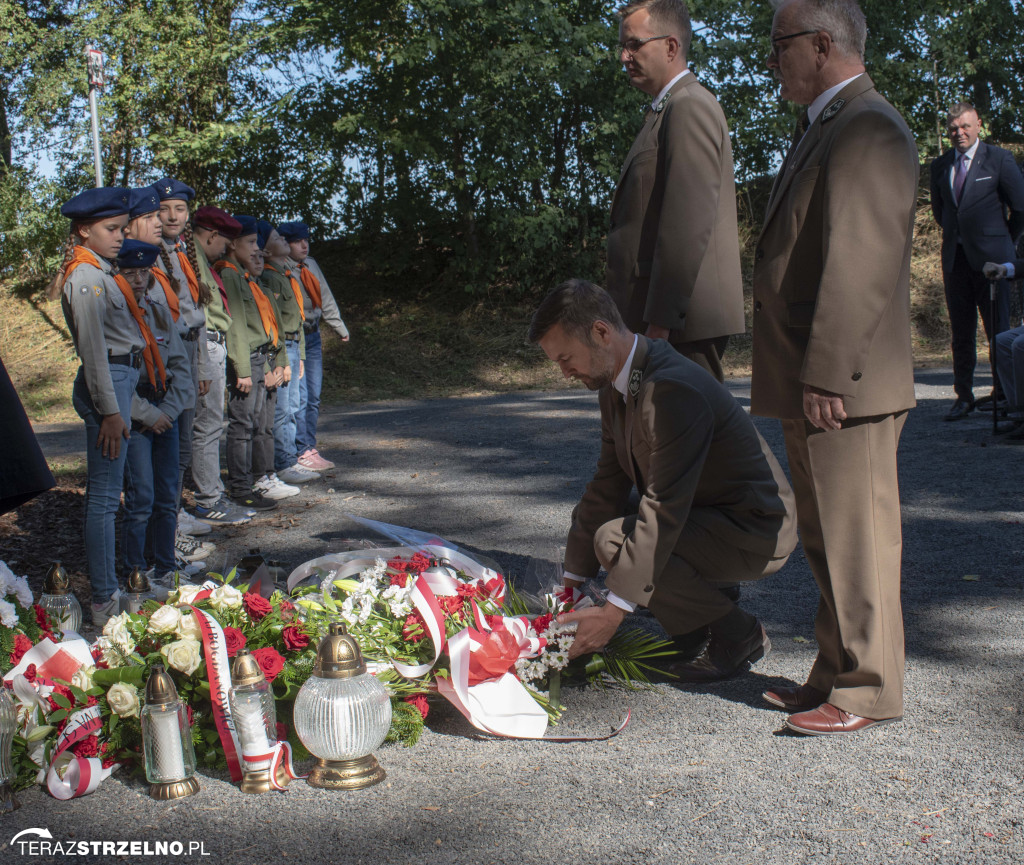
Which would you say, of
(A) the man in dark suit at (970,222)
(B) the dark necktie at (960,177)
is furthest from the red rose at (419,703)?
(B) the dark necktie at (960,177)

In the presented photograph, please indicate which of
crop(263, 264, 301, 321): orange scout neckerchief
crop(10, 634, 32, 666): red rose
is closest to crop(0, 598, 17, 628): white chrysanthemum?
crop(10, 634, 32, 666): red rose

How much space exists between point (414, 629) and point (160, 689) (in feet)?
2.87

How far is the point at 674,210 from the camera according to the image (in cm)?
397

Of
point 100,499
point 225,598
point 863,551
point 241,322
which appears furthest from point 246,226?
point 863,551

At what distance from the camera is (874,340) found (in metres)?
2.99

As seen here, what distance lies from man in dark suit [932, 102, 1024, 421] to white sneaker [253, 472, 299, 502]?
5.74 metres

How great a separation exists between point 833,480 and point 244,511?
4.49 meters

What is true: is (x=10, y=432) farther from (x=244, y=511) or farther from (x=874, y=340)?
(x=244, y=511)

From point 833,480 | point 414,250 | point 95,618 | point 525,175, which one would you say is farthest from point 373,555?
point 414,250

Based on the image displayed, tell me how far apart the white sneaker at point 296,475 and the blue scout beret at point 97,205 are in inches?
135

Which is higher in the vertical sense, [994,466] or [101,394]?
[101,394]

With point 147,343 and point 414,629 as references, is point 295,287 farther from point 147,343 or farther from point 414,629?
point 414,629

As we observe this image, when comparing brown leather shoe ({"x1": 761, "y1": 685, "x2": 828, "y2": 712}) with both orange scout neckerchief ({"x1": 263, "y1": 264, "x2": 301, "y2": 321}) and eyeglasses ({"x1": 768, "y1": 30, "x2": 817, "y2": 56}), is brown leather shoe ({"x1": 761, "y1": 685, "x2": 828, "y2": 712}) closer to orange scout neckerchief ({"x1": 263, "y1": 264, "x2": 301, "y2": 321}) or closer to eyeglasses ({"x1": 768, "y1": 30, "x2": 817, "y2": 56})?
eyeglasses ({"x1": 768, "y1": 30, "x2": 817, "y2": 56})

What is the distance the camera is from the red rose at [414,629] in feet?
11.2
